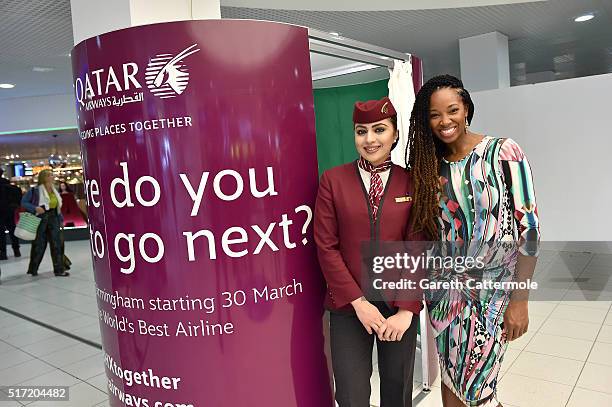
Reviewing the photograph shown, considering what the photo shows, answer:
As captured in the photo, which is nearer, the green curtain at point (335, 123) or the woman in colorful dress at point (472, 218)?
the woman in colorful dress at point (472, 218)

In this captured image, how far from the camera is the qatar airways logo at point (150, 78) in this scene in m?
1.79

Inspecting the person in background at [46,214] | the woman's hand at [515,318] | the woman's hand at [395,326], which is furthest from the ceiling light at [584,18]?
the person in background at [46,214]

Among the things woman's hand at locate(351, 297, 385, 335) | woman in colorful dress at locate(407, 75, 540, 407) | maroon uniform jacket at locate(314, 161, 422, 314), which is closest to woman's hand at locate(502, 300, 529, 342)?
woman in colorful dress at locate(407, 75, 540, 407)

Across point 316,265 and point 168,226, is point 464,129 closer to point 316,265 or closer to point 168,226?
point 316,265

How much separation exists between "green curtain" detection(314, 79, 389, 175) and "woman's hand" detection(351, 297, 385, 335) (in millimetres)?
1978

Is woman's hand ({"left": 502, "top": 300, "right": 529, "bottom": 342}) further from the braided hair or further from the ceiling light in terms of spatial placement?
the ceiling light

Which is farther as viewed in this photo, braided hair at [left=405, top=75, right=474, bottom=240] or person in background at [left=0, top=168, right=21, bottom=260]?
person in background at [left=0, top=168, right=21, bottom=260]

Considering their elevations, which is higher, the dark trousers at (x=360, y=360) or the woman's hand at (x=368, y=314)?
the woman's hand at (x=368, y=314)

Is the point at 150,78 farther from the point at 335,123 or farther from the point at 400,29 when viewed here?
the point at 400,29

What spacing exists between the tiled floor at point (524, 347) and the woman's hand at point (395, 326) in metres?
0.73

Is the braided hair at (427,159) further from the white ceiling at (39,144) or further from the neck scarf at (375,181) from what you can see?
the white ceiling at (39,144)

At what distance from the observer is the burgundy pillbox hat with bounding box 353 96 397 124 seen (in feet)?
5.78

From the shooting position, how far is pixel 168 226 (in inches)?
72.6

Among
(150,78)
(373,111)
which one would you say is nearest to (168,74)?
(150,78)
